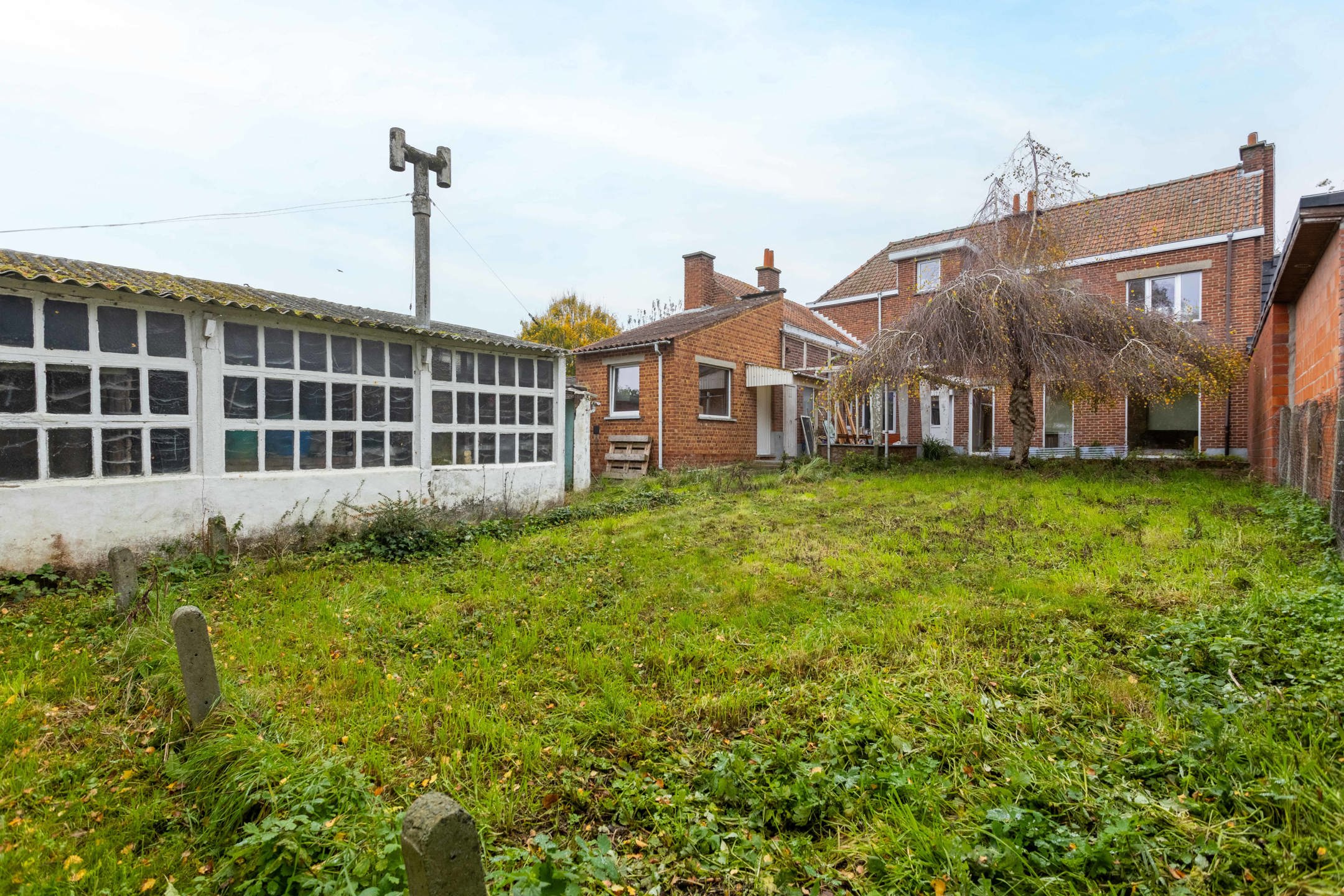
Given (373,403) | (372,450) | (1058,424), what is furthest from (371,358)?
(1058,424)

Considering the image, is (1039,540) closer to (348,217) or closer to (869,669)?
(869,669)

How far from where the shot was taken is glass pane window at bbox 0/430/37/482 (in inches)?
233

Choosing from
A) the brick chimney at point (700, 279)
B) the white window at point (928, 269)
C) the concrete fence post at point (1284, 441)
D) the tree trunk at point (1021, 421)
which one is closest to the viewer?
the concrete fence post at point (1284, 441)

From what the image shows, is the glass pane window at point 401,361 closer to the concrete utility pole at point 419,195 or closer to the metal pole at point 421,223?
the concrete utility pole at point 419,195

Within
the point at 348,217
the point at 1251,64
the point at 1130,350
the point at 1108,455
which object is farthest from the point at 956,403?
the point at 348,217

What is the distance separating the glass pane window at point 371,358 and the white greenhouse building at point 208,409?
0.02m

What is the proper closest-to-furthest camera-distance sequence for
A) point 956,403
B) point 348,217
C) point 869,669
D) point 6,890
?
1. point 6,890
2. point 869,669
3. point 348,217
4. point 956,403

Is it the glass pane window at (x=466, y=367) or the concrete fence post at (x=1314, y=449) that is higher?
the glass pane window at (x=466, y=367)

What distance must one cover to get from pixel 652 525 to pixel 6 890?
6937mm

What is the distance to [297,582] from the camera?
6.35 meters

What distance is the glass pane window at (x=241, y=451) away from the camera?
7379 mm

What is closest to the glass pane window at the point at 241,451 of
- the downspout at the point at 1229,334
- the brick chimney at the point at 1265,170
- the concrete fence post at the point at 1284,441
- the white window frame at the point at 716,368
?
the white window frame at the point at 716,368

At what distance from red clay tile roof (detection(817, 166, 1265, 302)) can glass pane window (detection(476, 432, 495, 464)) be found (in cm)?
1274

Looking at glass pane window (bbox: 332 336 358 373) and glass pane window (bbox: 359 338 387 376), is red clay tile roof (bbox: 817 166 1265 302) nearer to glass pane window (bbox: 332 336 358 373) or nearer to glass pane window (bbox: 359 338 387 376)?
glass pane window (bbox: 359 338 387 376)
